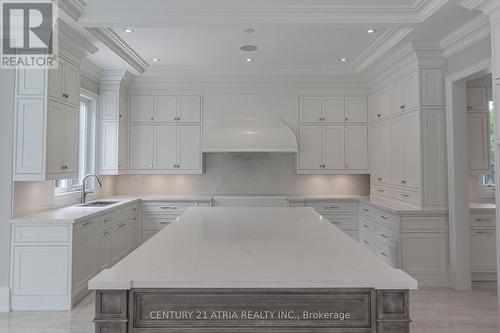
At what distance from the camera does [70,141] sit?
11.2 feet

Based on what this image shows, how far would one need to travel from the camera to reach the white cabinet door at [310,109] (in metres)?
5.08

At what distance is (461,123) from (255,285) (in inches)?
132

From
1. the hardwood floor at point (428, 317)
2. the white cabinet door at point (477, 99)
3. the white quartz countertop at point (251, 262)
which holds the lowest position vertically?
the hardwood floor at point (428, 317)

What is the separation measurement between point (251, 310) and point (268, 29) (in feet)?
9.57

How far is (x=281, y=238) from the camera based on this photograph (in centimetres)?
197

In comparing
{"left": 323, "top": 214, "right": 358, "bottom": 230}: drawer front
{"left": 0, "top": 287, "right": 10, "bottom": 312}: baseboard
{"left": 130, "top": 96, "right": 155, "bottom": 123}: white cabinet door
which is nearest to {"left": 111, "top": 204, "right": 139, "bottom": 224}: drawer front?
{"left": 0, "top": 287, "right": 10, "bottom": 312}: baseboard

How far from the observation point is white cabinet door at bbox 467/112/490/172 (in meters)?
4.04

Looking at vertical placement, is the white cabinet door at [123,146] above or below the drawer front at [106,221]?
above

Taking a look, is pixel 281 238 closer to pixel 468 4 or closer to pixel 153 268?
pixel 153 268

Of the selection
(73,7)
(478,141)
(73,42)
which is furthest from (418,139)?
(73,42)

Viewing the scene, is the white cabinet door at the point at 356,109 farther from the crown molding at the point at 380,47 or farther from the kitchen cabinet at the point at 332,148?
the crown molding at the point at 380,47

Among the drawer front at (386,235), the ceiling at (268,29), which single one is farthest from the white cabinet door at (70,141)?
the drawer front at (386,235)

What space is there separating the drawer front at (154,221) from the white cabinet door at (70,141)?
61.7 inches

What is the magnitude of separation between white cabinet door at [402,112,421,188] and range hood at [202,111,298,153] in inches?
58.1
